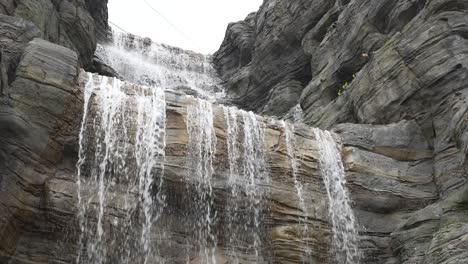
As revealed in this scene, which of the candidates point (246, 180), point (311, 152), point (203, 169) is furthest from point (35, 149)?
point (311, 152)

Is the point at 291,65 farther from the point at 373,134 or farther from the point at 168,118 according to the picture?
the point at 168,118

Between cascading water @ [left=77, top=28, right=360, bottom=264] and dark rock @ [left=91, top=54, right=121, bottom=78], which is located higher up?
dark rock @ [left=91, top=54, right=121, bottom=78]

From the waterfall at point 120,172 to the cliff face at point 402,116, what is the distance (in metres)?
6.36

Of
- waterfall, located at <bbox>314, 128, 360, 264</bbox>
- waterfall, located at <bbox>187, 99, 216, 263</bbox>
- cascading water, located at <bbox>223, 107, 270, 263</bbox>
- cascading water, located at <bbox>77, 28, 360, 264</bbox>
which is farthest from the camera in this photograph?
waterfall, located at <bbox>314, 128, 360, 264</bbox>

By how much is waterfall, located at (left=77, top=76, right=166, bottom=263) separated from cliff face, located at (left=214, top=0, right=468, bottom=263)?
636 cm

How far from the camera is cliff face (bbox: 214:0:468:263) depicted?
47.5ft

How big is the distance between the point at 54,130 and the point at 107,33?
22.1 meters

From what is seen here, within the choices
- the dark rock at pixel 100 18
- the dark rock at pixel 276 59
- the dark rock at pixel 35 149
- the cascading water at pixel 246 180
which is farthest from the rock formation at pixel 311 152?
the dark rock at pixel 100 18

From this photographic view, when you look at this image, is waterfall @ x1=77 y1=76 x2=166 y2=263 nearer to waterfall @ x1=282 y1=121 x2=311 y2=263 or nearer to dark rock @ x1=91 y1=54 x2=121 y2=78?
waterfall @ x1=282 y1=121 x2=311 y2=263

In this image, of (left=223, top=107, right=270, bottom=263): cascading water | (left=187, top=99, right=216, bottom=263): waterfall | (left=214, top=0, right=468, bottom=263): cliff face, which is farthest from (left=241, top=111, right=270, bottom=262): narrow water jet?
(left=214, top=0, right=468, bottom=263): cliff face

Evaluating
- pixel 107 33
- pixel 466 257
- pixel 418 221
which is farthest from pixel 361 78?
pixel 107 33

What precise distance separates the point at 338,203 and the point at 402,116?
4.50 meters

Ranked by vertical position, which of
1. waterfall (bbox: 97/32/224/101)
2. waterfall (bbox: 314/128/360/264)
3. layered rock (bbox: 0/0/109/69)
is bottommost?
waterfall (bbox: 314/128/360/264)

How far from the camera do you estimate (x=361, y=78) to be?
66.0ft
